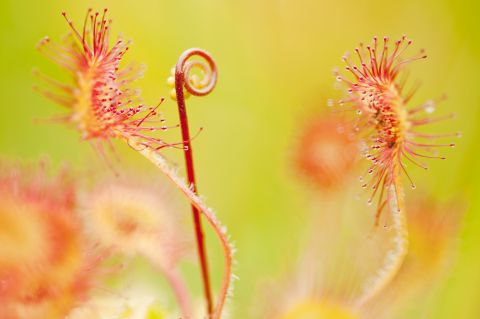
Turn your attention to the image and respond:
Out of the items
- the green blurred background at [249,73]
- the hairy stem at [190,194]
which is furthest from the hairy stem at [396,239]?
the green blurred background at [249,73]

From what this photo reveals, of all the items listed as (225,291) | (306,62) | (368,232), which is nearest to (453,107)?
(306,62)

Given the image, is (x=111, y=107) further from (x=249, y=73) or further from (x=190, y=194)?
(x=249, y=73)

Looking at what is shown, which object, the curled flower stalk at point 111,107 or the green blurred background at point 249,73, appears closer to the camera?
the curled flower stalk at point 111,107

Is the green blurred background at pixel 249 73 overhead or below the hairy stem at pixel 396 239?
overhead

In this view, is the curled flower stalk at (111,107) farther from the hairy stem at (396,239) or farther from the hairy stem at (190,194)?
the hairy stem at (396,239)

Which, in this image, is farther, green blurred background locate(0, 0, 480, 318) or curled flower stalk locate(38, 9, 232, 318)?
green blurred background locate(0, 0, 480, 318)

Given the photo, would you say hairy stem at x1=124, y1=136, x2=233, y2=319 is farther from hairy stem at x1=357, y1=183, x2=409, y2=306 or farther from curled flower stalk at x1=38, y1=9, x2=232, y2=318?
hairy stem at x1=357, y1=183, x2=409, y2=306

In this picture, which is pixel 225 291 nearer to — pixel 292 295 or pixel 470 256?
pixel 292 295

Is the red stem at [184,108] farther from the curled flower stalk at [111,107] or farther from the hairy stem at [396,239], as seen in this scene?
the hairy stem at [396,239]

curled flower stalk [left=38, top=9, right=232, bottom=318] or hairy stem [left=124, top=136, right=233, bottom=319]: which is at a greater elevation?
curled flower stalk [left=38, top=9, right=232, bottom=318]

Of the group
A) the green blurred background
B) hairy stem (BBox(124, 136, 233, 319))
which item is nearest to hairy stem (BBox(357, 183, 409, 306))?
hairy stem (BBox(124, 136, 233, 319))
